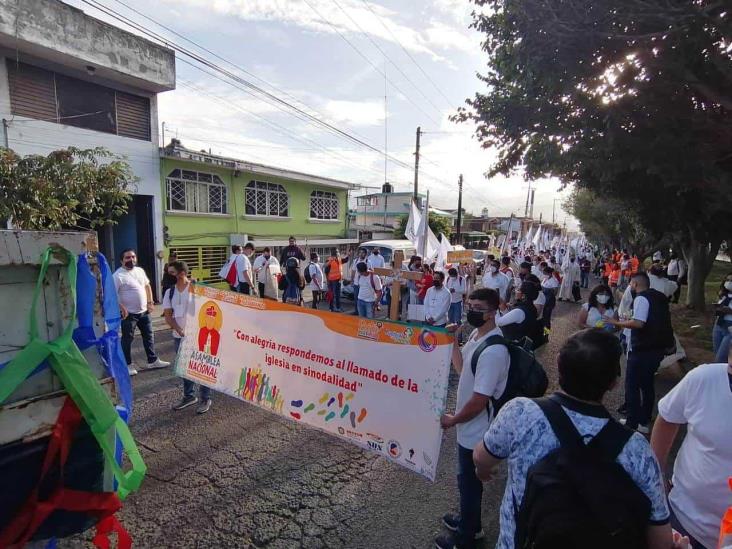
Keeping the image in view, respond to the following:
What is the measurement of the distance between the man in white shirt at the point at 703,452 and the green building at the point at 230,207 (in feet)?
47.2

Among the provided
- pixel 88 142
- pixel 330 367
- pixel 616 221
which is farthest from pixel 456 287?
pixel 616 221

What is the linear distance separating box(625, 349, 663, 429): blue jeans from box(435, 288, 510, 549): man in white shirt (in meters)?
2.80

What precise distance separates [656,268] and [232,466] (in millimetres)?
7497

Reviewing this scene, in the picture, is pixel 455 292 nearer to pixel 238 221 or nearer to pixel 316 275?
pixel 316 275

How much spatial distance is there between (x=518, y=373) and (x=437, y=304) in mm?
4608

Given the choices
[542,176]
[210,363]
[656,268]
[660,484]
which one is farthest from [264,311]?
A: [542,176]

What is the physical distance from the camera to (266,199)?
Answer: 1797 cm

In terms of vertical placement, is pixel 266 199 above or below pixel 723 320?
above

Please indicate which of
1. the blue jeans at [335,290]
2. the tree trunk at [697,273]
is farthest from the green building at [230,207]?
the tree trunk at [697,273]

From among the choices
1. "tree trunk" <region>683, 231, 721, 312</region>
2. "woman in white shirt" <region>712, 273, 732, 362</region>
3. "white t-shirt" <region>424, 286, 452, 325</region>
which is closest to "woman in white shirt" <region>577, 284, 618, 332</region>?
"woman in white shirt" <region>712, 273, 732, 362</region>

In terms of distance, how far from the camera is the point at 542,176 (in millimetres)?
9227

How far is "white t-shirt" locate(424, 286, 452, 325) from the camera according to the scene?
7.10 metres

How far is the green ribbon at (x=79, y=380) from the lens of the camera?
1.81 m

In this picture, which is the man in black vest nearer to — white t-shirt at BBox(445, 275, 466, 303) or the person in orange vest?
white t-shirt at BBox(445, 275, 466, 303)
